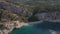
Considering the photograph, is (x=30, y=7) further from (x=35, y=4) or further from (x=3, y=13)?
(x=3, y=13)

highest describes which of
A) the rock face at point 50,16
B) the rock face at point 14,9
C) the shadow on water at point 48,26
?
the rock face at point 14,9

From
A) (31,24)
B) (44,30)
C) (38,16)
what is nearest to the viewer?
(44,30)

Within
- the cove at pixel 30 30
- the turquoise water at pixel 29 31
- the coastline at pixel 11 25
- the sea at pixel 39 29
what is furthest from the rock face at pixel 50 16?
the turquoise water at pixel 29 31

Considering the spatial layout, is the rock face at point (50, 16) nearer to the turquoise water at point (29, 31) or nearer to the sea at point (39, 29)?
the sea at point (39, 29)

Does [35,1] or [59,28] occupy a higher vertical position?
[35,1]

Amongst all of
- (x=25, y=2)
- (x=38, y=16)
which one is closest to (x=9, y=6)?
(x=25, y=2)

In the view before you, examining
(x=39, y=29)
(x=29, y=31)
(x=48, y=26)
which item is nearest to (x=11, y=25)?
(x=29, y=31)

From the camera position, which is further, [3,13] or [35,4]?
[35,4]

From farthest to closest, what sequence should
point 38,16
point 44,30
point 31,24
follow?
point 38,16, point 31,24, point 44,30

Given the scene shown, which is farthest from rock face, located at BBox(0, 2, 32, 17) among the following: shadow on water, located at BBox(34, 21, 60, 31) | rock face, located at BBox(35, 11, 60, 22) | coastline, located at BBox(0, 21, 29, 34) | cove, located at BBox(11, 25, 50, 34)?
cove, located at BBox(11, 25, 50, 34)
